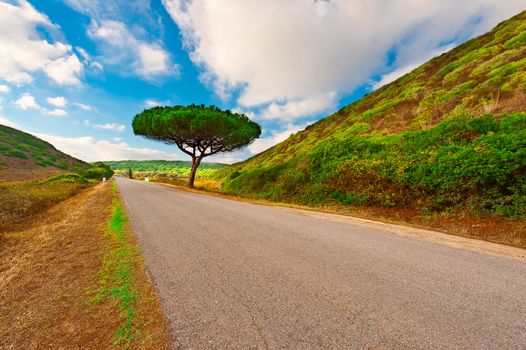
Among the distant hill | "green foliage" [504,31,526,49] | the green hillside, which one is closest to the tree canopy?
the green hillside

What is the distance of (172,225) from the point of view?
7.53m

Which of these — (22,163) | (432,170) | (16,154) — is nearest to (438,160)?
(432,170)

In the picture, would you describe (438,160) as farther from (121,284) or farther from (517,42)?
(517,42)

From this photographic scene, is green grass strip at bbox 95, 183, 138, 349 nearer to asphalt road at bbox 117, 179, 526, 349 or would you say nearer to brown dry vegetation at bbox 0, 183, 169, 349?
brown dry vegetation at bbox 0, 183, 169, 349

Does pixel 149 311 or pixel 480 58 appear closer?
pixel 149 311

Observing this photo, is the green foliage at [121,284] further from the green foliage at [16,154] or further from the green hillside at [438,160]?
the green foliage at [16,154]

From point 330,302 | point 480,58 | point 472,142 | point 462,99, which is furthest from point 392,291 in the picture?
point 480,58

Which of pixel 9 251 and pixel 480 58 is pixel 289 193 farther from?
pixel 480 58

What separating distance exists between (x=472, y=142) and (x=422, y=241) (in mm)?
5923

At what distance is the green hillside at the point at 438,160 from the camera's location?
7.89 meters

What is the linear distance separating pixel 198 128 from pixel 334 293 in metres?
23.3

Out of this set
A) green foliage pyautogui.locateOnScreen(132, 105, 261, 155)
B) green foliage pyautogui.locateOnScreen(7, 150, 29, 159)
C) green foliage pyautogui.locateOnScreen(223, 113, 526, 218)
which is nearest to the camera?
green foliage pyautogui.locateOnScreen(223, 113, 526, 218)

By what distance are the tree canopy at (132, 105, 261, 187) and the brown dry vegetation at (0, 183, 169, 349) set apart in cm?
1994

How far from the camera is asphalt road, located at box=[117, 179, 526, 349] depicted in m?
2.41
